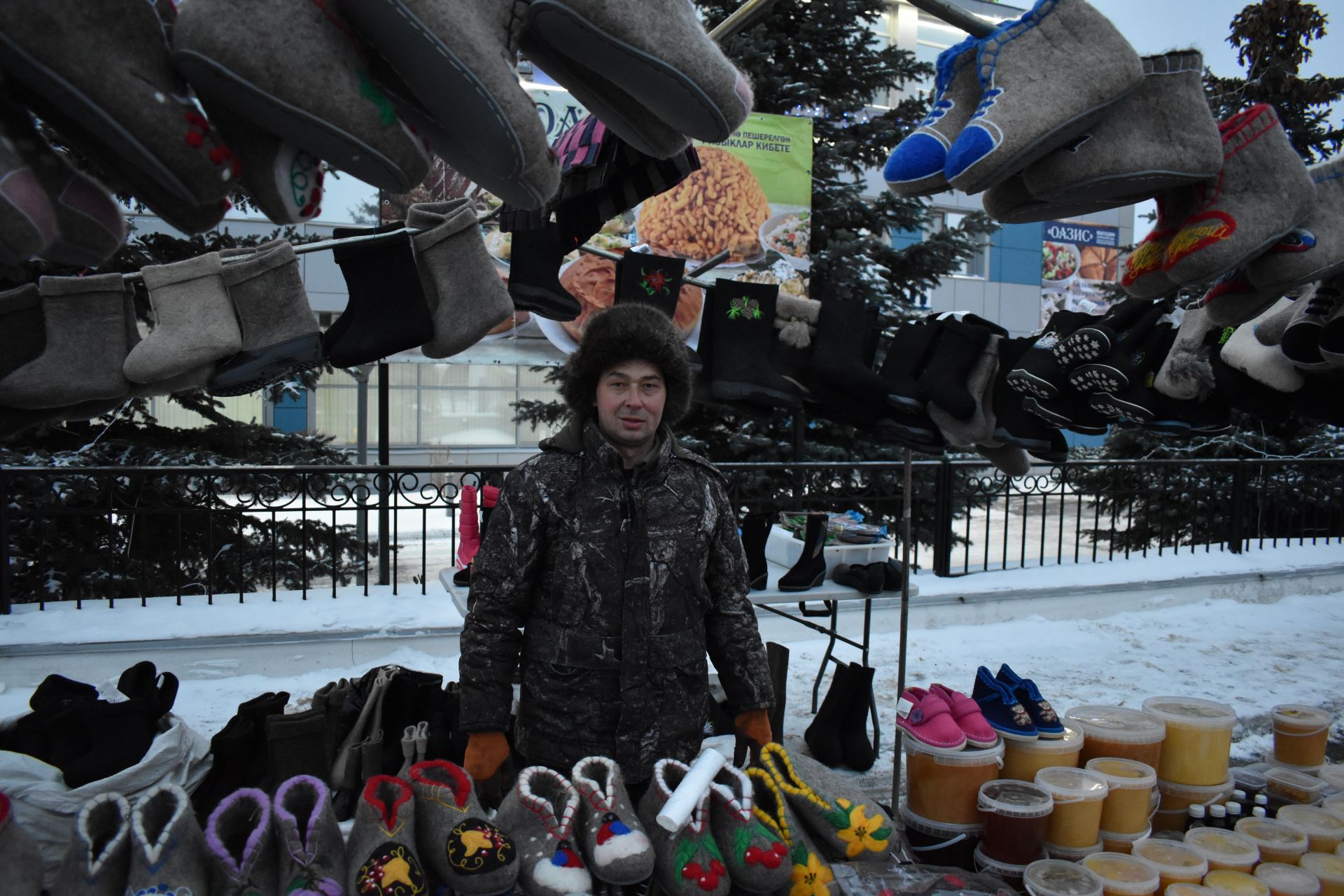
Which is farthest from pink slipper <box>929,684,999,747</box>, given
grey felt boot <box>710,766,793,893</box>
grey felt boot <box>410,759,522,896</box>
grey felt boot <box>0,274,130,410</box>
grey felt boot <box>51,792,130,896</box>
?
grey felt boot <box>0,274,130,410</box>

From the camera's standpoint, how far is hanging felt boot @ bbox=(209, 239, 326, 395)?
1.86 metres

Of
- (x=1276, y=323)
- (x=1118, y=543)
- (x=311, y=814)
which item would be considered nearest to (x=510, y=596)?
(x=311, y=814)

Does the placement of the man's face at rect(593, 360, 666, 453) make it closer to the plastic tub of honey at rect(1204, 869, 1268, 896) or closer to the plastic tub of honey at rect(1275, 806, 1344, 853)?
the plastic tub of honey at rect(1204, 869, 1268, 896)

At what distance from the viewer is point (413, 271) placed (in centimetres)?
191

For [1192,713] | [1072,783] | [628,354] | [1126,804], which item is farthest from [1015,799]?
[628,354]

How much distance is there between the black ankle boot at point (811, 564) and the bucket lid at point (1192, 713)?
1.38 metres

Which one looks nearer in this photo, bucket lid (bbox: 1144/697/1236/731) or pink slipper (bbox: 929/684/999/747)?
pink slipper (bbox: 929/684/999/747)

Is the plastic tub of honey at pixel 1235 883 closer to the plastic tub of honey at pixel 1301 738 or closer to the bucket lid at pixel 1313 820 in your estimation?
the bucket lid at pixel 1313 820

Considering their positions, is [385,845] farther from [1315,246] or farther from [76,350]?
[1315,246]

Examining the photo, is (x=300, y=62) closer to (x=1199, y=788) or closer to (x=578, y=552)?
(x=578, y=552)

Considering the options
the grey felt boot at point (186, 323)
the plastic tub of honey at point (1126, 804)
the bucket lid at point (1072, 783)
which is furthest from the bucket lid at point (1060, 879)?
the grey felt boot at point (186, 323)

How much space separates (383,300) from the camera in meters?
1.92

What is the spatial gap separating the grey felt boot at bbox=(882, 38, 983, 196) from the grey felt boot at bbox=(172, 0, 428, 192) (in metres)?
0.94

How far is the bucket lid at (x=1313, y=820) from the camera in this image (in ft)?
6.59
